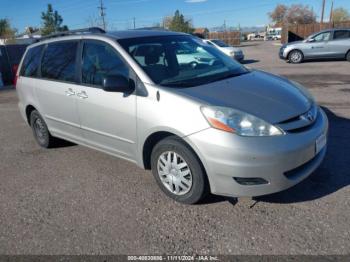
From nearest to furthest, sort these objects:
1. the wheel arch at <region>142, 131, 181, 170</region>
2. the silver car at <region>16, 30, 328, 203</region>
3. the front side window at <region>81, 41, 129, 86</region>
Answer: the silver car at <region>16, 30, 328, 203</region> → the wheel arch at <region>142, 131, 181, 170</region> → the front side window at <region>81, 41, 129, 86</region>

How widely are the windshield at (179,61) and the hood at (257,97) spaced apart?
0.22m

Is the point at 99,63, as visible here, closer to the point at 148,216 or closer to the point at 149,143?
the point at 149,143

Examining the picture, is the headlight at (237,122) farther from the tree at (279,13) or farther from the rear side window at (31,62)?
the tree at (279,13)

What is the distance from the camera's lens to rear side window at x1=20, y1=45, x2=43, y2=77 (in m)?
5.29

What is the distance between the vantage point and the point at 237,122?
9.82ft

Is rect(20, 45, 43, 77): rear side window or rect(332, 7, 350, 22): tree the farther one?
rect(332, 7, 350, 22): tree

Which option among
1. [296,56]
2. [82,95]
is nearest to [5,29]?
[296,56]

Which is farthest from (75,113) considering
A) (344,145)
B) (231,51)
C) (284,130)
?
(231,51)

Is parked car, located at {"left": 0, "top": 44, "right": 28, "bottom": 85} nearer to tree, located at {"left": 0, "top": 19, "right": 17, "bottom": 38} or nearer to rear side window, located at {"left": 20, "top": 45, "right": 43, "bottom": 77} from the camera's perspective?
rear side window, located at {"left": 20, "top": 45, "right": 43, "bottom": 77}

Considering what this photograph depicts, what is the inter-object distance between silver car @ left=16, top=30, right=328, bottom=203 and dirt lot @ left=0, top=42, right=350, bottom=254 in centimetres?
30

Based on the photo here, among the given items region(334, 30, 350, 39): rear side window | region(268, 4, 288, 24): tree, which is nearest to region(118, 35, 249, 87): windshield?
region(334, 30, 350, 39): rear side window

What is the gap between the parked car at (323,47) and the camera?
52.0 feet

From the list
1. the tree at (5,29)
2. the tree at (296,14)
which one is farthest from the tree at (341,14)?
the tree at (5,29)

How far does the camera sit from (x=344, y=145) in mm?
4738
